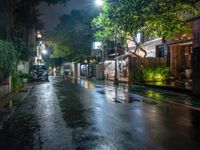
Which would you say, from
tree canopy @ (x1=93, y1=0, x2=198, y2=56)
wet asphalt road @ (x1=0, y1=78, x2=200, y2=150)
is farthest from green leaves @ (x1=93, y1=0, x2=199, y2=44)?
wet asphalt road @ (x1=0, y1=78, x2=200, y2=150)

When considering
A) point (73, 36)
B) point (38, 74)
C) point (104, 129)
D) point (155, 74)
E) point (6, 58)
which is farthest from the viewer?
point (73, 36)

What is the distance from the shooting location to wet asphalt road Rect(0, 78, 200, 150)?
8.06m

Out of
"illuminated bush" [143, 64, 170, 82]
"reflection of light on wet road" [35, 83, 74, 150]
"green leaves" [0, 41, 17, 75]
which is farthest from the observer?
"illuminated bush" [143, 64, 170, 82]

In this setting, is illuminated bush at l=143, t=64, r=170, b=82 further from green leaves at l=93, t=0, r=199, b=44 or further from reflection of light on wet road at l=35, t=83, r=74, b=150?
reflection of light on wet road at l=35, t=83, r=74, b=150

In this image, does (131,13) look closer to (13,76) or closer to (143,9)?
(143,9)

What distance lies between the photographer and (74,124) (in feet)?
35.6

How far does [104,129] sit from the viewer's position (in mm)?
9883

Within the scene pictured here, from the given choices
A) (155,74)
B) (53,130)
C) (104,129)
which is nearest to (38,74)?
(155,74)

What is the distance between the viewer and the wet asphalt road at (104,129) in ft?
26.5

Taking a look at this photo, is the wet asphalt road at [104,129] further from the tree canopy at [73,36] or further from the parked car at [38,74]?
the tree canopy at [73,36]

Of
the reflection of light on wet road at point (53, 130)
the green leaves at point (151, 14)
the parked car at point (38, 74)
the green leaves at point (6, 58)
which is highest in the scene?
the green leaves at point (151, 14)

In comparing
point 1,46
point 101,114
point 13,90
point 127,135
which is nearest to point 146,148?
point 127,135

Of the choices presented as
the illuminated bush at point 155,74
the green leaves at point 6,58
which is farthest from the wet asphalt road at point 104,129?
the illuminated bush at point 155,74

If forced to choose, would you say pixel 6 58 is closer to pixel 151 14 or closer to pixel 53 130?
pixel 151 14
